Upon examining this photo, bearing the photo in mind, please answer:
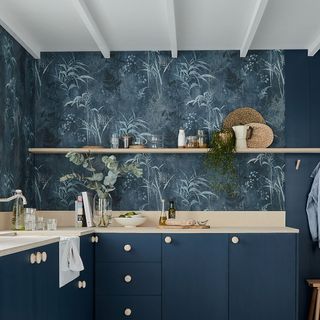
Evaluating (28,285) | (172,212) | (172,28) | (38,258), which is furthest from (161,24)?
(28,285)

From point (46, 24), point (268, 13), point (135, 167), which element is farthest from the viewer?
point (135, 167)

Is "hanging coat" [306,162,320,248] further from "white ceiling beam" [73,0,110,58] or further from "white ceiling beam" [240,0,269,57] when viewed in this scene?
"white ceiling beam" [73,0,110,58]

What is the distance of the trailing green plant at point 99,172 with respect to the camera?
5.88 m

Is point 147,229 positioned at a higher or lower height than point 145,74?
lower

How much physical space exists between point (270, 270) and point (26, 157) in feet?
7.89

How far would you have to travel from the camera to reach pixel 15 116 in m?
5.59

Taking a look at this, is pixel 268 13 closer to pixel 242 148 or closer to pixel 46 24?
pixel 242 148

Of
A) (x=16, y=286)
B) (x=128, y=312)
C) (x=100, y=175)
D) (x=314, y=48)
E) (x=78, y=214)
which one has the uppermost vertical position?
(x=314, y=48)

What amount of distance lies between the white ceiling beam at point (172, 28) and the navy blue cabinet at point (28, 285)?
186 cm

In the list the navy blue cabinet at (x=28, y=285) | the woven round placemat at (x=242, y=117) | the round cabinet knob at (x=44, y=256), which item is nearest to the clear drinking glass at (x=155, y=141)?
the woven round placemat at (x=242, y=117)

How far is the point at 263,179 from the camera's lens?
19.9 ft

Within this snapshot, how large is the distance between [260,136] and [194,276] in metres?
1.50

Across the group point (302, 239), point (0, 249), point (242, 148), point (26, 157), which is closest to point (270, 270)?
point (302, 239)

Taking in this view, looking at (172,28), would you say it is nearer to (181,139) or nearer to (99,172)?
(181,139)
